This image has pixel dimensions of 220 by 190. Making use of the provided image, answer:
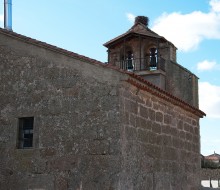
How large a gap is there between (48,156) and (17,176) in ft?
2.90

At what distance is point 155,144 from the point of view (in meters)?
9.04

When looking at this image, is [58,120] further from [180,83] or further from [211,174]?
[211,174]

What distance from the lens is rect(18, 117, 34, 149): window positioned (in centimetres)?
884

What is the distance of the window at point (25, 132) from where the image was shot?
8836 millimetres

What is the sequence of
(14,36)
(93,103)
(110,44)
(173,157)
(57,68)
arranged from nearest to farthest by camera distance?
(93,103) < (57,68) < (14,36) < (173,157) < (110,44)

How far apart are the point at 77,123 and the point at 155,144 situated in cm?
195

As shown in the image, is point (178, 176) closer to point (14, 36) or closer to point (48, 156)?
point (48, 156)

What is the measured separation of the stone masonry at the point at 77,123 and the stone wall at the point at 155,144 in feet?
0.07

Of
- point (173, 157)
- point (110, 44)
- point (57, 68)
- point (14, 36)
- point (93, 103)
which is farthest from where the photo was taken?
point (110, 44)

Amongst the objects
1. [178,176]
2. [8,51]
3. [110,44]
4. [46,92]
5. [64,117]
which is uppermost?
[110,44]

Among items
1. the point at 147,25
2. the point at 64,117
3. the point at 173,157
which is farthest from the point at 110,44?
the point at 64,117

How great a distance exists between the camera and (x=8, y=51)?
374 inches

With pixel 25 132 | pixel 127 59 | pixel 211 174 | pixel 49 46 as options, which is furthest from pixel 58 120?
pixel 211 174

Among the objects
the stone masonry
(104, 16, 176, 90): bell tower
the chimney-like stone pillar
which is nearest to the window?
the stone masonry
